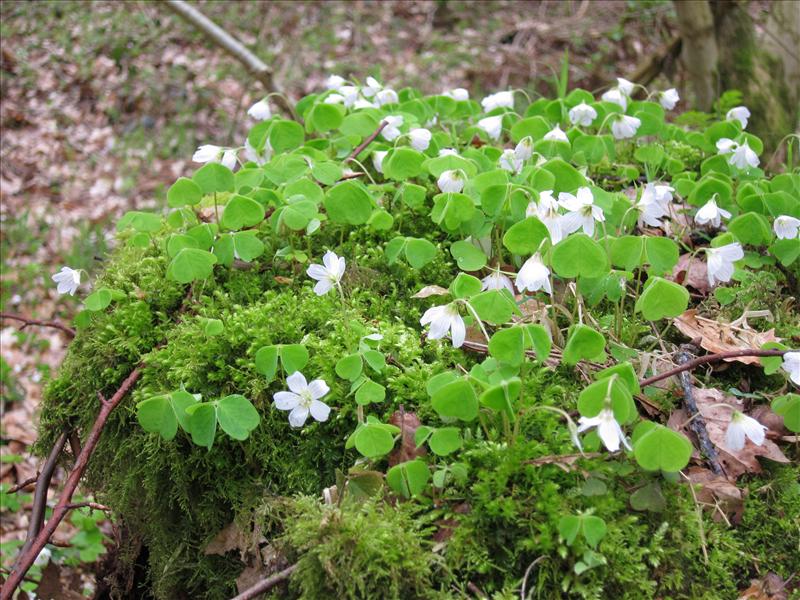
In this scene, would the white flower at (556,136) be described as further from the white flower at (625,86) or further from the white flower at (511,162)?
the white flower at (625,86)

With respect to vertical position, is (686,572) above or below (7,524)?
above

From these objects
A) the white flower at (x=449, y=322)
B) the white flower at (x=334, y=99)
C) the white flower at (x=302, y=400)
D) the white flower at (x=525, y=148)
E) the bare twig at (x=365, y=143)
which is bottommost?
the white flower at (x=302, y=400)

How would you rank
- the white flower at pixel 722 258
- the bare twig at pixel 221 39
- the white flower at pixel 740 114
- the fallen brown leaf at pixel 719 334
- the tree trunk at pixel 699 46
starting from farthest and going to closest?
the bare twig at pixel 221 39
the tree trunk at pixel 699 46
the white flower at pixel 740 114
the fallen brown leaf at pixel 719 334
the white flower at pixel 722 258

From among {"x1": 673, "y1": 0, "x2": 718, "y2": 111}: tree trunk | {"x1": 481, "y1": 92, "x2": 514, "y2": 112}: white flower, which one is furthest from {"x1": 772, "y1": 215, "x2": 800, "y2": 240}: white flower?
{"x1": 673, "y1": 0, "x2": 718, "y2": 111}: tree trunk

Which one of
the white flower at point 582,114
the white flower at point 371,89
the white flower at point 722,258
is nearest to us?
the white flower at point 722,258

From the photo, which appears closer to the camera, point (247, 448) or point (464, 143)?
point (247, 448)

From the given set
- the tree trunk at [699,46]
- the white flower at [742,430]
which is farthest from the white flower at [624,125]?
the tree trunk at [699,46]

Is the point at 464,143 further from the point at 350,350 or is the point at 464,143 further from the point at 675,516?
the point at 675,516

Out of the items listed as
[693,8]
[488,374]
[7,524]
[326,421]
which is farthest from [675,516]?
[693,8]
